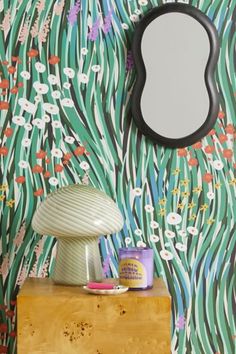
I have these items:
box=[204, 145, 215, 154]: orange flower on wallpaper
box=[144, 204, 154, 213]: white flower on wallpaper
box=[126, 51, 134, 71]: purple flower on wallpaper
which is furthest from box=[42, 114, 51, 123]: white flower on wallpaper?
box=[204, 145, 215, 154]: orange flower on wallpaper

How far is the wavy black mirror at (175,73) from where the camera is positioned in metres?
2.89

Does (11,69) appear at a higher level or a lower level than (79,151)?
higher

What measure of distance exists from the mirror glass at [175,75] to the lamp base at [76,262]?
54 cm

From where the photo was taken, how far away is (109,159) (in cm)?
296

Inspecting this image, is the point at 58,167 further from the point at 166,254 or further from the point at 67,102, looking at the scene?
the point at 166,254

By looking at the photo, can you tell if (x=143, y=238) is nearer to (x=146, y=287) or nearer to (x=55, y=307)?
(x=146, y=287)

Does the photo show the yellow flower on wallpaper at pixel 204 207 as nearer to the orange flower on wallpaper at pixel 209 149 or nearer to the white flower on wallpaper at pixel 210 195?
the white flower on wallpaper at pixel 210 195

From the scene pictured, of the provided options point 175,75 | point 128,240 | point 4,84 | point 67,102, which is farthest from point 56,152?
point 175,75

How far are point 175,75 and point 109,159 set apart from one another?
405mm

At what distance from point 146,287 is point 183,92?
0.77 metres

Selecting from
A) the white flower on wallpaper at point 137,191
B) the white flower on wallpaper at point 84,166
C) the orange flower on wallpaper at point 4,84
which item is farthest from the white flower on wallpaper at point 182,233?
the orange flower on wallpaper at point 4,84

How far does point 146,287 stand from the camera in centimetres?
261

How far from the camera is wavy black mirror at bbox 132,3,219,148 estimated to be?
289 centimetres

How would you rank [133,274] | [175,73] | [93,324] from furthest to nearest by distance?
[175,73]
[133,274]
[93,324]
